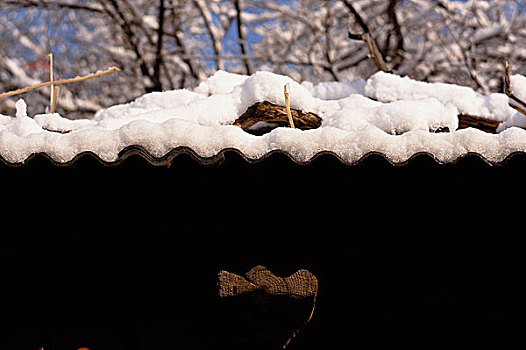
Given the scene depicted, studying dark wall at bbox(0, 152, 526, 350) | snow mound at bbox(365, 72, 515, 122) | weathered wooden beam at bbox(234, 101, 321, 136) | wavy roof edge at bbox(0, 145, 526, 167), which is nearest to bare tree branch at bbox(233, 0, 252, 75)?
snow mound at bbox(365, 72, 515, 122)

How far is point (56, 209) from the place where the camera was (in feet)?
5.94

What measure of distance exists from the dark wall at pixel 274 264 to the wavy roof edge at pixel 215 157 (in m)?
0.31

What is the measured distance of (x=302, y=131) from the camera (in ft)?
5.22

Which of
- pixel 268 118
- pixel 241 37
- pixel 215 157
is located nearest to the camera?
pixel 215 157

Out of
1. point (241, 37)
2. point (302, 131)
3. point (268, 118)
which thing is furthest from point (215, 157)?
point (241, 37)

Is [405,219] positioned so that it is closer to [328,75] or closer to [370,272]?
[370,272]

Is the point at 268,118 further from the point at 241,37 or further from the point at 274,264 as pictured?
the point at 241,37

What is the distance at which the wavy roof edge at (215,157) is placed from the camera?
149 cm

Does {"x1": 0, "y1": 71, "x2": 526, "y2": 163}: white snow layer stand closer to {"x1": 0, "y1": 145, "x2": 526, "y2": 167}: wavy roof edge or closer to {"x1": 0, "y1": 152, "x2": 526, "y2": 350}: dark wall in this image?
{"x1": 0, "y1": 145, "x2": 526, "y2": 167}: wavy roof edge

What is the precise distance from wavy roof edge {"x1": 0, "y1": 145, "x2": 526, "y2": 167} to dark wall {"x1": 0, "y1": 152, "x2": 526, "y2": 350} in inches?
12.0

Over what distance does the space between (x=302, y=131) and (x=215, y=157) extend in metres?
0.33

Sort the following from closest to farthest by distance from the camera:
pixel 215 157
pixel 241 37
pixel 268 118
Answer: pixel 215 157, pixel 268 118, pixel 241 37

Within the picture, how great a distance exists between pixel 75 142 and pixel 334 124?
1.23 meters

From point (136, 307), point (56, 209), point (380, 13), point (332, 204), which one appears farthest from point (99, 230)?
point (380, 13)
